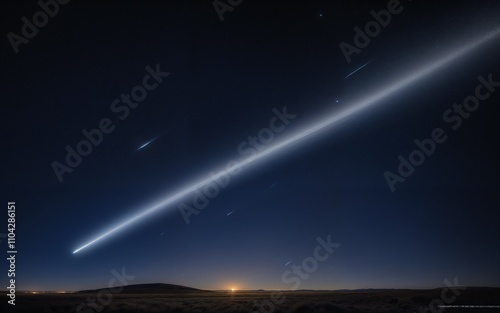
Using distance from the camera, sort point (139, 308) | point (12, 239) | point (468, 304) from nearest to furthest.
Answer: point (12, 239), point (139, 308), point (468, 304)

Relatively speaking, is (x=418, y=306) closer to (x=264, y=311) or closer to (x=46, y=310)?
(x=264, y=311)

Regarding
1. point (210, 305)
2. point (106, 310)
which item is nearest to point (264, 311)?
point (210, 305)

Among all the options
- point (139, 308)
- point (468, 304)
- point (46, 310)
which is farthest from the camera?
point (468, 304)

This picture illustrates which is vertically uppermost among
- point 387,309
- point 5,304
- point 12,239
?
point 12,239

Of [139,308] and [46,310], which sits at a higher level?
[46,310]

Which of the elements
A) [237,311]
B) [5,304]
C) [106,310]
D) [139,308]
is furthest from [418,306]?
[5,304]

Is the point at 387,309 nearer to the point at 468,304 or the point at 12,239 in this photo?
the point at 468,304

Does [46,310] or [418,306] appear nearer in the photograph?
[46,310]

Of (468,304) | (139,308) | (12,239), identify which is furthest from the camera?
(468,304)

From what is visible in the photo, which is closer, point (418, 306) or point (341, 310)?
point (341, 310)
